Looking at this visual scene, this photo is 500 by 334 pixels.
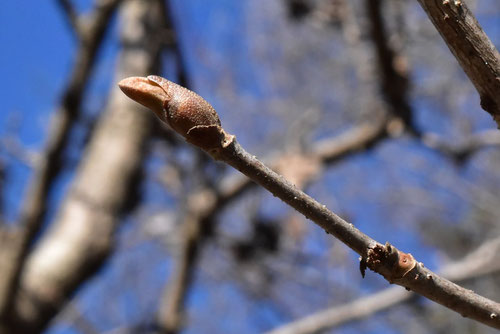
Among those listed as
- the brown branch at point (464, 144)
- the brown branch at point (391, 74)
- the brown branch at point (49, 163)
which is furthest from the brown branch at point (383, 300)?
the brown branch at point (49, 163)

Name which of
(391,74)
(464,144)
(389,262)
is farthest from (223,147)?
(464,144)

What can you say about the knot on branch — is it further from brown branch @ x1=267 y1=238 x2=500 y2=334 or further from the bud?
brown branch @ x1=267 y1=238 x2=500 y2=334

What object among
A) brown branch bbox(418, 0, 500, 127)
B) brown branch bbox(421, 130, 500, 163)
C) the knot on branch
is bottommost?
the knot on branch

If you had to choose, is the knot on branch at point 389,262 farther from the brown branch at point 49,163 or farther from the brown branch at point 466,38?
the brown branch at point 49,163

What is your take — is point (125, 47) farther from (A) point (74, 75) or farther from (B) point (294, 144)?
(B) point (294, 144)

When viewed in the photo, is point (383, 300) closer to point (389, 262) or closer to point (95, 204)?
point (95, 204)

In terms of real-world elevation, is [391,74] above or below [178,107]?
above

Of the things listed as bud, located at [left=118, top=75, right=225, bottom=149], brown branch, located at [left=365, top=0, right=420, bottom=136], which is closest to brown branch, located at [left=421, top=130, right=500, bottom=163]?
brown branch, located at [left=365, top=0, right=420, bottom=136]
